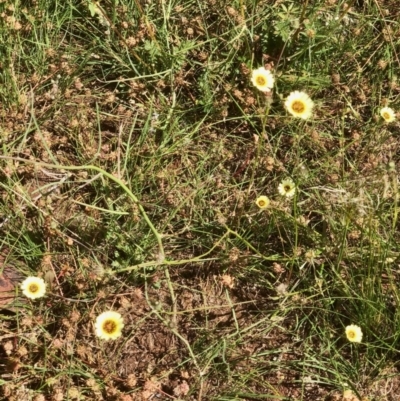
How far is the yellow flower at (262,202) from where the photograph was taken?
2.12 m

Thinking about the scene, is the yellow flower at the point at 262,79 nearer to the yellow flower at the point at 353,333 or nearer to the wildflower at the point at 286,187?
the wildflower at the point at 286,187

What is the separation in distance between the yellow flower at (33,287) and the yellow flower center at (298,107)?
3.81 ft

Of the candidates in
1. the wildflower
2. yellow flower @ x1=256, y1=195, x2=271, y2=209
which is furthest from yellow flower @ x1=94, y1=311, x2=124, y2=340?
the wildflower

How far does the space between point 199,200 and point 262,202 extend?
26cm

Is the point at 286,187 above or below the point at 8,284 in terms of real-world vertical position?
above

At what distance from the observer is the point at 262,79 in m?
2.30

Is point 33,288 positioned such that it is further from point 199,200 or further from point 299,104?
point 299,104

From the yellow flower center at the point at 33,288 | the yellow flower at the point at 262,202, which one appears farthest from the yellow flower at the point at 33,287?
the yellow flower at the point at 262,202

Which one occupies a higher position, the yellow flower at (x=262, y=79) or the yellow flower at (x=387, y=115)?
the yellow flower at (x=262, y=79)

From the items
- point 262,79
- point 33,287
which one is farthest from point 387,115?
point 33,287

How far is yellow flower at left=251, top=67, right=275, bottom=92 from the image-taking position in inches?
89.4

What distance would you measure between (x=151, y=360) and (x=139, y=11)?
142cm

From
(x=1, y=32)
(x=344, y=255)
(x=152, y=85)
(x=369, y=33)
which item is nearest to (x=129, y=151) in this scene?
(x=152, y=85)

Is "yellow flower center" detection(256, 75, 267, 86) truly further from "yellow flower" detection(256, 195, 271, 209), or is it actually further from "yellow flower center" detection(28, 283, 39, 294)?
"yellow flower center" detection(28, 283, 39, 294)
